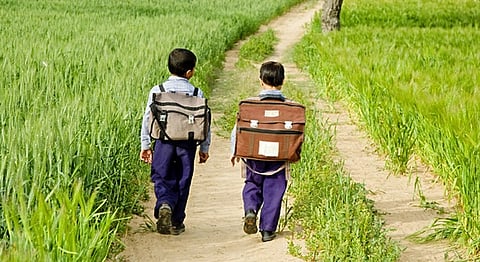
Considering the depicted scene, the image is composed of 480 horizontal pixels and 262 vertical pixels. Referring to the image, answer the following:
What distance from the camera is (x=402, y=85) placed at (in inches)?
272

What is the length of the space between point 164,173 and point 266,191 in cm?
65

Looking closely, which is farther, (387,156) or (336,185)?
(387,156)

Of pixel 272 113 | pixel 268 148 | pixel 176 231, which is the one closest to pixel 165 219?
pixel 176 231

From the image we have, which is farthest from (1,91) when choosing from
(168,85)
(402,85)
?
(402,85)

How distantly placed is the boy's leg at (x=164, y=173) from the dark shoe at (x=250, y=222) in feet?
1.53

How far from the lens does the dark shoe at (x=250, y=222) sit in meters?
4.87

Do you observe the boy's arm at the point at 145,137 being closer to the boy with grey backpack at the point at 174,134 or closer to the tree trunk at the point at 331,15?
the boy with grey backpack at the point at 174,134

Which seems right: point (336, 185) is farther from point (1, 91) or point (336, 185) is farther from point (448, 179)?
point (1, 91)

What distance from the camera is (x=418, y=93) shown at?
20.7ft

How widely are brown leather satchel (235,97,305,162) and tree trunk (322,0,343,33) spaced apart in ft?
42.8

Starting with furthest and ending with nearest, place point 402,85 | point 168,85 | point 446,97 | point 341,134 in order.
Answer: point 341,134 → point 402,85 → point 446,97 → point 168,85

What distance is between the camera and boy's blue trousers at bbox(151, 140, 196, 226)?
4840mm

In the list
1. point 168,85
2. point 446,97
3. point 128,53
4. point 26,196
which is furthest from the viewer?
point 128,53

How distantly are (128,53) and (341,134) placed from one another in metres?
3.00
